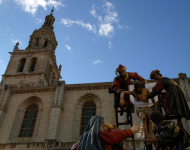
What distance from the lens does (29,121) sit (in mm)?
18516

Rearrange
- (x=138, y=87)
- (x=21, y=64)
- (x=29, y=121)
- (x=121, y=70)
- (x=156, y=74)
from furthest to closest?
(x=21, y=64) < (x=29, y=121) < (x=121, y=70) < (x=138, y=87) < (x=156, y=74)

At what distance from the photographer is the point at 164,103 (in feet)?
15.3

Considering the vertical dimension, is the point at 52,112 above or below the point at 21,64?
below

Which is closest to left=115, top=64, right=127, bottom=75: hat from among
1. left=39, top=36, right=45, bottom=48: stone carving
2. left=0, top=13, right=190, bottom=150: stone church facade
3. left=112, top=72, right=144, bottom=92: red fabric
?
left=112, top=72, right=144, bottom=92: red fabric

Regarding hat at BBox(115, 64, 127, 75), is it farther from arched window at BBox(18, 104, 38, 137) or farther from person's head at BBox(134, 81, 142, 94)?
arched window at BBox(18, 104, 38, 137)

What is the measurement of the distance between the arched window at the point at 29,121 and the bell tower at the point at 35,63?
7725mm

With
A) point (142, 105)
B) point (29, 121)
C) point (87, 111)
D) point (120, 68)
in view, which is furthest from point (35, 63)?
point (142, 105)

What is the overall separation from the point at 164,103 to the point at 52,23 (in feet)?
129

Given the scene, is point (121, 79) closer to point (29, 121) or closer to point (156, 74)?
point (156, 74)

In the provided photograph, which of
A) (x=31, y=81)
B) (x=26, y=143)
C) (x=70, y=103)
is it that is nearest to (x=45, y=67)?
(x=31, y=81)

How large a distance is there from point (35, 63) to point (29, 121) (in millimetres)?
14882

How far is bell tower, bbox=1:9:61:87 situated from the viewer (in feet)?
91.5

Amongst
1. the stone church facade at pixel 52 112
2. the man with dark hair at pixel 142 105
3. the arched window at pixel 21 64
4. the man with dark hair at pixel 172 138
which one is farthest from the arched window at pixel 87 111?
the arched window at pixel 21 64

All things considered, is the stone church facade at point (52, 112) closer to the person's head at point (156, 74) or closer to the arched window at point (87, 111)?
the arched window at point (87, 111)
